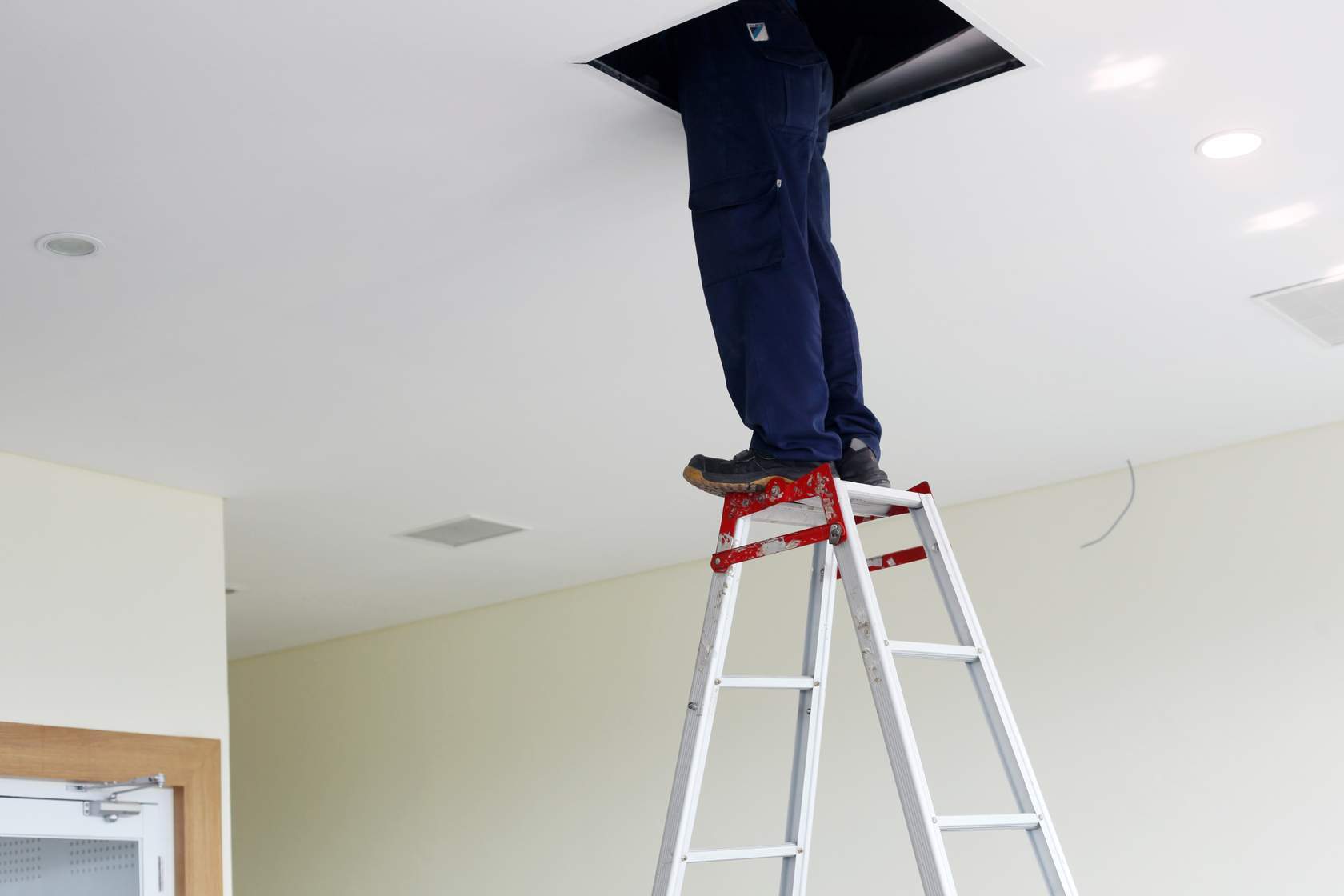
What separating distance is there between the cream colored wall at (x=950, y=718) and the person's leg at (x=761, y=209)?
2.76 metres

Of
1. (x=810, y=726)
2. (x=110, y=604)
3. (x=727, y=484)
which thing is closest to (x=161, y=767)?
(x=110, y=604)

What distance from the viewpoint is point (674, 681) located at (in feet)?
18.5

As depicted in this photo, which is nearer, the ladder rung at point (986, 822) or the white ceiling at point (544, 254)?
the ladder rung at point (986, 822)

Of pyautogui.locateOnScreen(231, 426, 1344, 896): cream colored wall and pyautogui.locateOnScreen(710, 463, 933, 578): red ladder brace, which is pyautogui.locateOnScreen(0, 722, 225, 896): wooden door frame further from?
pyautogui.locateOnScreen(710, 463, 933, 578): red ladder brace

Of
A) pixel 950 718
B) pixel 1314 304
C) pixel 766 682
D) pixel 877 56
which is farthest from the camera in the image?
pixel 950 718

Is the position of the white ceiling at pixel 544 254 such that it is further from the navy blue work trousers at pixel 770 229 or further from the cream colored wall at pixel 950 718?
the cream colored wall at pixel 950 718

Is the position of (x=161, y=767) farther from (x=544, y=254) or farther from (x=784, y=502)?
(x=784, y=502)

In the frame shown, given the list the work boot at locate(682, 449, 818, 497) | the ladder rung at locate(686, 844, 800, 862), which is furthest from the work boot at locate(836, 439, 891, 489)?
the ladder rung at locate(686, 844, 800, 862)

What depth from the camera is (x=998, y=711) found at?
191 cm

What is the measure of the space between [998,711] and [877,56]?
1248mm

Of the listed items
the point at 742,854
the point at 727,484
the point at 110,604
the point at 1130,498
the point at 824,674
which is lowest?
the point at 742,854

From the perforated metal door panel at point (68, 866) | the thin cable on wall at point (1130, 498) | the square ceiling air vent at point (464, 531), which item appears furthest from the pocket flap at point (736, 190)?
the thin cable on wall at point (1130, 498)

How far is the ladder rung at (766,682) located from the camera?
1911 mm

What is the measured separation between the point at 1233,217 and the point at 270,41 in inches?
83.5
